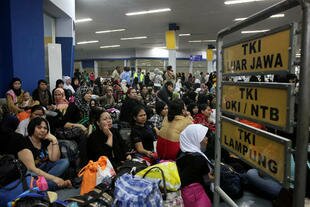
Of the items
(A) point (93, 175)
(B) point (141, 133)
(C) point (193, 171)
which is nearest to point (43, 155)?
(A) point (93, 175)

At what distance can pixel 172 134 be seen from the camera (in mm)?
3930

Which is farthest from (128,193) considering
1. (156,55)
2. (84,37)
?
(156,55)

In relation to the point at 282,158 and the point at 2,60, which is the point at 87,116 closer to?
the point at 2,60

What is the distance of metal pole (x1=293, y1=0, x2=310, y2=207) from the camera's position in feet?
4.01

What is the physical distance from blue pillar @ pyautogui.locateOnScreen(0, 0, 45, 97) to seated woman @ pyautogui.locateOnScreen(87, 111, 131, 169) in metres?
3.20

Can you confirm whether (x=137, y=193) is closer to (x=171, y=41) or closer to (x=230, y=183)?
(x=230, y=183)

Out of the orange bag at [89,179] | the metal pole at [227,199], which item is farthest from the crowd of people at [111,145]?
the metal pole at [227,199]

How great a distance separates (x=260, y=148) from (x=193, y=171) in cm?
142

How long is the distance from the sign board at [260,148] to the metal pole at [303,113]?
90 millimetres

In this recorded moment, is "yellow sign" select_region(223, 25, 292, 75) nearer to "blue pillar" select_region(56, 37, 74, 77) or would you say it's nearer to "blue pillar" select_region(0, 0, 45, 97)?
"blue pillar" select_region(0, 0, 45, 97)

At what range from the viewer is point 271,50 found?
1464mm

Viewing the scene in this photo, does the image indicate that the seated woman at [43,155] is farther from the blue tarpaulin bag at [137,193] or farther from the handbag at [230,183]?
the handbag at [230,183]

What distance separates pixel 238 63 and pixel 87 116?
4.82 meters

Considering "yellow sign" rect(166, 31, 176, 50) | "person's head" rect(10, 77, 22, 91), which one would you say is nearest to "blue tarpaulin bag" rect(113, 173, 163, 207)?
"person's head" rect(10, 77, 22, 91)
